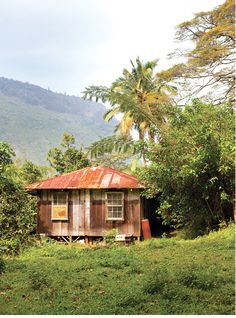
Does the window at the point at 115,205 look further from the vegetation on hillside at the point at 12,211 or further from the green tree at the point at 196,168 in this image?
the vegetation on hillside at the point at 12,211

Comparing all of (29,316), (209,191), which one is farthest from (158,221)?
(29,316)

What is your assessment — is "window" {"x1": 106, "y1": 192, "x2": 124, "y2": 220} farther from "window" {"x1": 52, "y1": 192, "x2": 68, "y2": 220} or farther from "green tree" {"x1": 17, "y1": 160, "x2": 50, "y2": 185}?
"green tree" {"x1": 17, "y1": 160, "x2": 50, "y2": 185}

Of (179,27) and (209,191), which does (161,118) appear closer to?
(179,27)

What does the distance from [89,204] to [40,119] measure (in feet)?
404

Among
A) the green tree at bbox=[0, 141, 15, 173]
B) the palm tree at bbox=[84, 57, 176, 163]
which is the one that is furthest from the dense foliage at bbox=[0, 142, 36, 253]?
the palm tree at bbox=[84, 57, 176, 163]

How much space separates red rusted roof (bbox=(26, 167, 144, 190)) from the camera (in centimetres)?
1739

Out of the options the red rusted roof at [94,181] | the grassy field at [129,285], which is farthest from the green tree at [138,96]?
the grassy field at [129,285]

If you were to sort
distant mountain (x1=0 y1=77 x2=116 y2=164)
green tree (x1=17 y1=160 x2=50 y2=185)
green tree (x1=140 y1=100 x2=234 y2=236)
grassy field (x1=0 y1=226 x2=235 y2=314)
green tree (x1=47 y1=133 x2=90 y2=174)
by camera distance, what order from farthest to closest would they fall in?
distant mountain (x1=0 y1=77 x2=116 y2=164) → green tree (x1=47 y1=133 x2=90 y2=174) → green tree (x1=17 y1=160 x2=50 y2=185) → green tree (x1=140 y1=100 x2=234 y2=236) → grassy field (x1=0 y1=226 x2=235 y2=314)

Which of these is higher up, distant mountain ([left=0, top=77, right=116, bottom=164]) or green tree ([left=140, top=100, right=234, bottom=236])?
distant mountain ([left=0, top=77, right=116, bottom=164])

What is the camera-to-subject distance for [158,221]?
20.5m

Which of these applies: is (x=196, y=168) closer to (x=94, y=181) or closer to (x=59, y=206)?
(x=94, y=181)

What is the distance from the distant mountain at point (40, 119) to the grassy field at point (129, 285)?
64.4 metres

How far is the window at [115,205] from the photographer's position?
58.0 ft

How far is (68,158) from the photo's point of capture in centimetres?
2942
